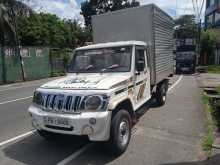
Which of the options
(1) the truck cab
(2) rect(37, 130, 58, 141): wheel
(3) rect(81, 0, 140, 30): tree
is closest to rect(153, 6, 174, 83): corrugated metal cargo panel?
(1) the truck cab

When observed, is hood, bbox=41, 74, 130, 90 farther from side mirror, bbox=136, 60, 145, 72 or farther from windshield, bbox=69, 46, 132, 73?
side mirror, bbox=136, 60, 145, 72

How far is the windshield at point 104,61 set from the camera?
5.95 m

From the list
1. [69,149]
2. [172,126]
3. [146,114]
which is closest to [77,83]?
[69,149]

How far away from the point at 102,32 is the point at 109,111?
4.16m

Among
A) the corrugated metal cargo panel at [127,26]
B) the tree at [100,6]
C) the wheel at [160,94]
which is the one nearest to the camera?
the corrugated metal cargo panel at [127,26]

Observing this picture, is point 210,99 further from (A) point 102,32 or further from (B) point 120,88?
(B) point 120,88

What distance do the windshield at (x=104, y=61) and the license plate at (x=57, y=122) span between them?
170 centimetres

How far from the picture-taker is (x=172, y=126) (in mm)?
6820

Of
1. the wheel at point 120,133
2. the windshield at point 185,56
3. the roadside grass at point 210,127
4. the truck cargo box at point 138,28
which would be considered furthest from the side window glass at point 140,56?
the windshield at point 185,56

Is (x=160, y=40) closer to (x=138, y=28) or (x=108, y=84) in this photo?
(x=138, y=28)

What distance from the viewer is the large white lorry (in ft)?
15.1

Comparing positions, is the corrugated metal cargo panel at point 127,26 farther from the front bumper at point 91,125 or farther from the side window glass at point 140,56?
the front bumper at point 91,125

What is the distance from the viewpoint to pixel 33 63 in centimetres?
2234

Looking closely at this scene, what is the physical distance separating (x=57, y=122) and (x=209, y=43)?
114ft
